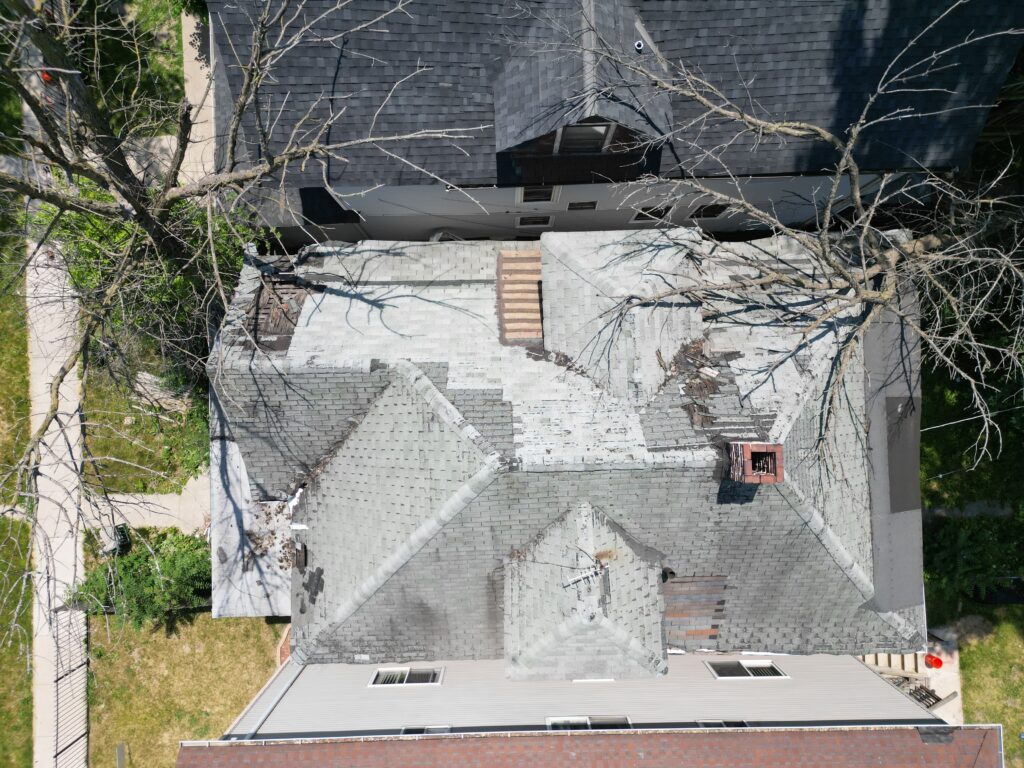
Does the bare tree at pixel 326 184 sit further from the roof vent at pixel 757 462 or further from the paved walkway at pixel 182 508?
the paved walkway at pixel 182 508

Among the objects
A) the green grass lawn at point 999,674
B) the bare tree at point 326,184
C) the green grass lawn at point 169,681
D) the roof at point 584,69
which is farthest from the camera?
the green grass lawn at point 169,681

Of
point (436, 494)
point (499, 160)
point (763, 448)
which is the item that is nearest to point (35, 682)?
point (436, 494)

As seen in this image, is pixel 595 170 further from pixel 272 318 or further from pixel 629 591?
pixel 629 591

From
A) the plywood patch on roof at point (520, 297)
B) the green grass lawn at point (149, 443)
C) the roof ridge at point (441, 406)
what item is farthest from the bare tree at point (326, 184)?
the roof ridge at point (441, 406)

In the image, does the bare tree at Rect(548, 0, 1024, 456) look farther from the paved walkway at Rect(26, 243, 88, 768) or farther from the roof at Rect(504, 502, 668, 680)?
the paved walkway at Rect(26, 243, 88, 768)

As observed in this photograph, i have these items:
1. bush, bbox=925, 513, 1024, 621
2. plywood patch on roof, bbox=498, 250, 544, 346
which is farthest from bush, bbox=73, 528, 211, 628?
bush, bbox=925, 513, 1024, 621

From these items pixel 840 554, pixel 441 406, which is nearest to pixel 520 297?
pixel 441 406
